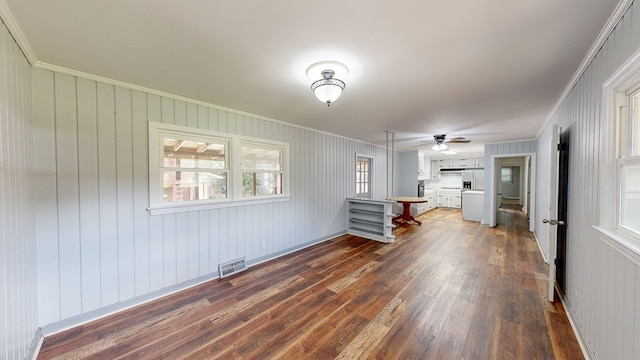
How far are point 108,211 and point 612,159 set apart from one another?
423 cm

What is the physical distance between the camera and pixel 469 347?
6.02 feet

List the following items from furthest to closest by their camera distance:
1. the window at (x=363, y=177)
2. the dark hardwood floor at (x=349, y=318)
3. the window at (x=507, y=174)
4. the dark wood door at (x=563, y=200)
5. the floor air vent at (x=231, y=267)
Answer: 1. the window at (x=507, y=174)
2. the window at (x=363, y=177)
3. the floor air vent at (x=231, y=267)
4. the dark wood door at (x=563, y=200)
5. the dark hardwood floor at (x=349, y=318)

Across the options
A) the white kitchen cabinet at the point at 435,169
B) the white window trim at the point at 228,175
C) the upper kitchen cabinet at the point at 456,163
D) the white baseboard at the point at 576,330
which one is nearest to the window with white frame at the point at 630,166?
the white baseboard at the point at 576,330

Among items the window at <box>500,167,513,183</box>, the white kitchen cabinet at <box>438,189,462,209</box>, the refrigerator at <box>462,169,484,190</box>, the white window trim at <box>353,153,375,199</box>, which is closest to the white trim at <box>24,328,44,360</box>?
the white window trim at <box>353,153,375,199</box>

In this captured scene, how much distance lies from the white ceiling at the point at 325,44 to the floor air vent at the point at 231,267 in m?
2.31

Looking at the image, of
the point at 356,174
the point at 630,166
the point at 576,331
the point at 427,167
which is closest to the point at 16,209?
the point at 630,166

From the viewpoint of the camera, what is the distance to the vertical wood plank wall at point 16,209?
54.2 inches

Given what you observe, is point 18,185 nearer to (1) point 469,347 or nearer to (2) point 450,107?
(1) point 469,347

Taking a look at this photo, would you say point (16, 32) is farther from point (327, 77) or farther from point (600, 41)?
point (600, 41)

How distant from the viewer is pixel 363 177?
248 inches

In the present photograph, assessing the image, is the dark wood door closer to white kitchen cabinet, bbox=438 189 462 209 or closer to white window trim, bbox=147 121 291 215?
white window trim, bbox=147 121 291 215

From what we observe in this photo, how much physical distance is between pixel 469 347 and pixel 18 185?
12.2 feet

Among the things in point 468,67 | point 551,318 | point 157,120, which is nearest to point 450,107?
point 468,67

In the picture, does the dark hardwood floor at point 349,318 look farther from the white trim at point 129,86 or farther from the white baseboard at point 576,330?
the white trim at point 129,86
